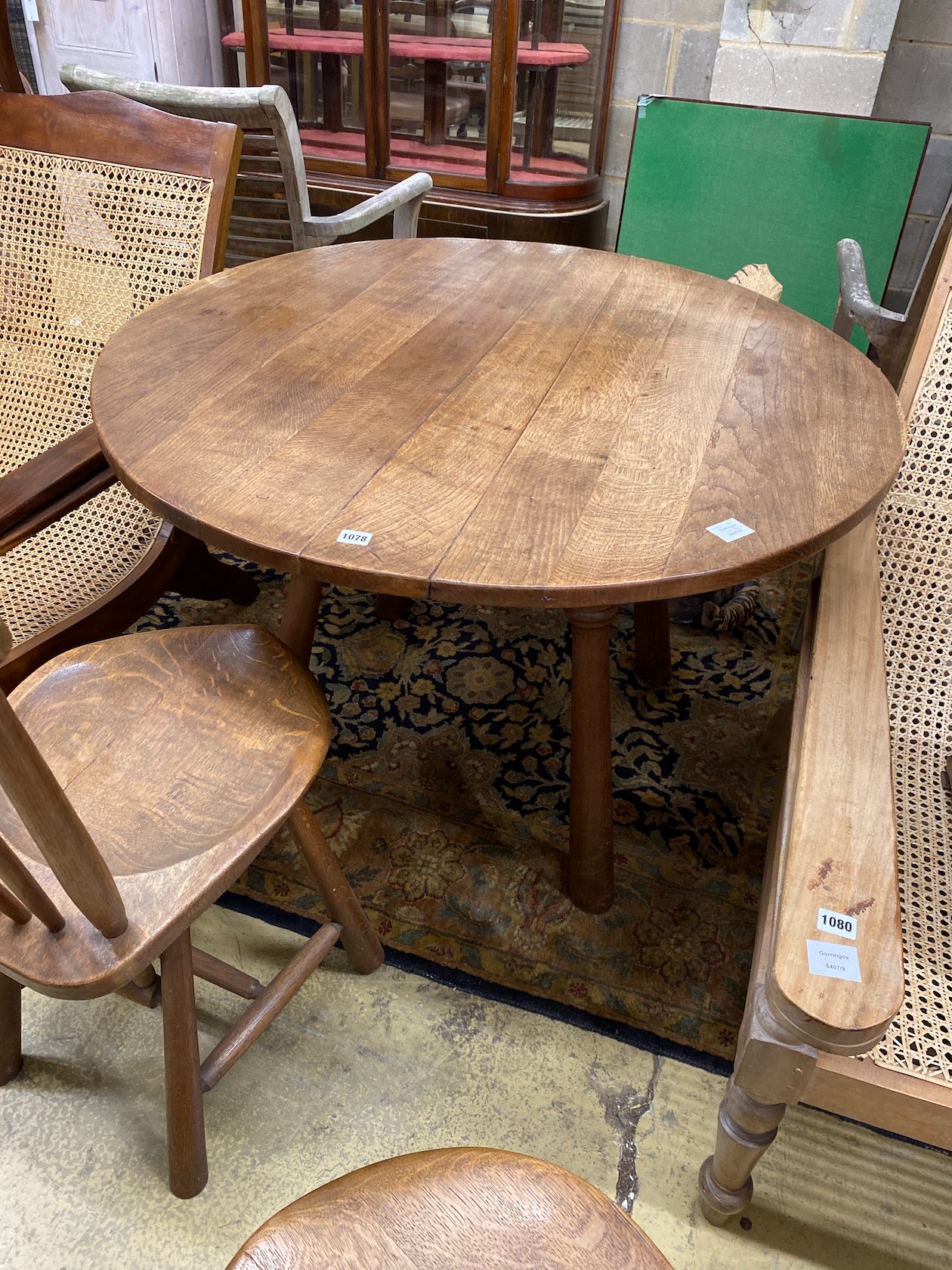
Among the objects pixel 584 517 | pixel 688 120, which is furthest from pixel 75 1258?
pixel 688 120

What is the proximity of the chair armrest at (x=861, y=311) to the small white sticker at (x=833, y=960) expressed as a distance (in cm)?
144

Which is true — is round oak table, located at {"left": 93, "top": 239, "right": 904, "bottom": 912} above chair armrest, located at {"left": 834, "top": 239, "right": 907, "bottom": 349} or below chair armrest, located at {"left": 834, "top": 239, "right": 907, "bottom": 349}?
above

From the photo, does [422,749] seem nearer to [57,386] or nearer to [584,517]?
[584,517]

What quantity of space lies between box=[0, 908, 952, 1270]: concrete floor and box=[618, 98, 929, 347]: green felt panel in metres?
2.34

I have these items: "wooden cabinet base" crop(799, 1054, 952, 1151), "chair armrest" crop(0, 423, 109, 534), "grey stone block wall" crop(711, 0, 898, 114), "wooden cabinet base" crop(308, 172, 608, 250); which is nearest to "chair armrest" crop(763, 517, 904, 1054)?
"wooden cabinet base" crop(799, 1054, 952, 1151)

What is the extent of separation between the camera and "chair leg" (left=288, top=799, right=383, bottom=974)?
122 centimetres

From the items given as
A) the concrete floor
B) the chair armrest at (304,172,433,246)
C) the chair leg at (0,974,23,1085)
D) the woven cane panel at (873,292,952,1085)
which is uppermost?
the chair armrest at (304,172,433,246)

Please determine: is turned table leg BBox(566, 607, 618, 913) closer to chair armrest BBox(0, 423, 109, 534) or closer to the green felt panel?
chair armrest BBox(0, 423, 109, 534)

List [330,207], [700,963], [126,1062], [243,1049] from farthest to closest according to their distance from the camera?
[330,207] → [700,963] → [126,1062] → [243,1049]

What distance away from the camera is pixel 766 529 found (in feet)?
3.46

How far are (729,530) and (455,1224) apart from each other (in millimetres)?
732

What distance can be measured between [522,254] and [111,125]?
79 cm

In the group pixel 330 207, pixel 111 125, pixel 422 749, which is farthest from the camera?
pixel 330 207

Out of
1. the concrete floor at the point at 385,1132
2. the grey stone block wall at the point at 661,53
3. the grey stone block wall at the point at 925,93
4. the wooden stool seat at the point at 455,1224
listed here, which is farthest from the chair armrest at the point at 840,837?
the grey stone block wall at the point at 661,53
